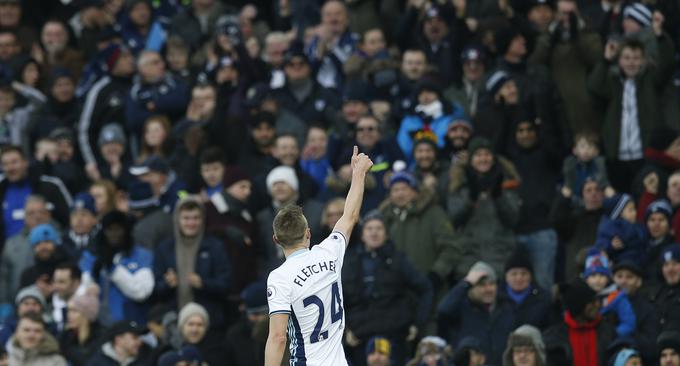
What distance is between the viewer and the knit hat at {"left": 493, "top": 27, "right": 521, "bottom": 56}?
64.7 ft

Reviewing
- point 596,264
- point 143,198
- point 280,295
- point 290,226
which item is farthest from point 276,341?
point 143,198

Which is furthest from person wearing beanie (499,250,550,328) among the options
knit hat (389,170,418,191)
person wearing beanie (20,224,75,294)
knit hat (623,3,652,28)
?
person wearing beanie (20,224,75,294)

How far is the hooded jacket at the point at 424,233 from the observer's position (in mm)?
17438

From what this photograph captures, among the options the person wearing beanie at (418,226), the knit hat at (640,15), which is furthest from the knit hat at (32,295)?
the knit hat at (640,15)

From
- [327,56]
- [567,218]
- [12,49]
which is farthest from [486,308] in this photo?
[12,49]

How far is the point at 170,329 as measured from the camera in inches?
674

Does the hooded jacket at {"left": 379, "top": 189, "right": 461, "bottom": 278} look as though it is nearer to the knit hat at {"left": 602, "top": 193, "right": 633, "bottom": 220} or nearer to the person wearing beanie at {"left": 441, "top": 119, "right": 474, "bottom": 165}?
the person wearing beanie at {"left": 441, "top": 119, "right": 474, "bottom": 165}

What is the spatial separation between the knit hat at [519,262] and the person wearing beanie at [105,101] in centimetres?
640

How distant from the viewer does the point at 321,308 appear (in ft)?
37.9

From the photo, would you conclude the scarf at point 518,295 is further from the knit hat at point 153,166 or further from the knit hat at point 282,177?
the knit hat at point 153,166

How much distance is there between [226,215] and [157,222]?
0.83m

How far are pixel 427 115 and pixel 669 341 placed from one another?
4725 millimetres

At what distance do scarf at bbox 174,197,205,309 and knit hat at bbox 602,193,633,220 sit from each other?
4.18 metres

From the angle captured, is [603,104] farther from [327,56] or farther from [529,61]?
[327,56]
